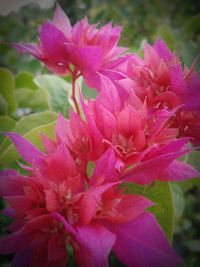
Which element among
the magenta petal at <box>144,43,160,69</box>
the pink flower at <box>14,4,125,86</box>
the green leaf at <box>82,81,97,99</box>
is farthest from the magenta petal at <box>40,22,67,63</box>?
the green leaf at <box>82,81,97,99</box>

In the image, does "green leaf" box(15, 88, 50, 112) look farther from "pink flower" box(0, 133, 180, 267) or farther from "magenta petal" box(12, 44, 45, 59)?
"pink flower" box(0, 133, 180, 267)

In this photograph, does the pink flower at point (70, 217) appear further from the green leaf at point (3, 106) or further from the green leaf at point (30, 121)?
the green leaf at point (3, 106)

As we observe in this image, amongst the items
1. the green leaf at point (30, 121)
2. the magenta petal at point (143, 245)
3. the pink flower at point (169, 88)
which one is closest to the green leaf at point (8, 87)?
the green leaf at point (30, 121)

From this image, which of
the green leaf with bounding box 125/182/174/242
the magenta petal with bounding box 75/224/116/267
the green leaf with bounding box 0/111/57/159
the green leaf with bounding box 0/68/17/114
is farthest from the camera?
the green leaf with bounding box 0/68/17/114

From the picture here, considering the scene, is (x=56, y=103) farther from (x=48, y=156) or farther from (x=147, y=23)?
(x=147, y=23)

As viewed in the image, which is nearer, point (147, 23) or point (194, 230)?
point (194, 230)

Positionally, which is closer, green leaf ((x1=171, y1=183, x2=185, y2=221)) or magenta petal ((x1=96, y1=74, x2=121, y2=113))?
magenta petal ((x1=96, y1=74, x2=121, y2=113))

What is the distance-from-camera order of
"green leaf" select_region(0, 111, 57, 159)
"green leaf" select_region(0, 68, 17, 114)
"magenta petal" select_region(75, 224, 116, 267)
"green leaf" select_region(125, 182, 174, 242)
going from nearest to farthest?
A: "magenta petal" select_region(75, 224, 116, 267) < "green leaf" select_region(125, 182, 174, 242) < "green leaf" select_region(0, 111, 57, 159) < "green leaf" select_region(0, 68, 17, 114)

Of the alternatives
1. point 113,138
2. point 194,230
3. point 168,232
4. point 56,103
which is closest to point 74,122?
point 113,138
